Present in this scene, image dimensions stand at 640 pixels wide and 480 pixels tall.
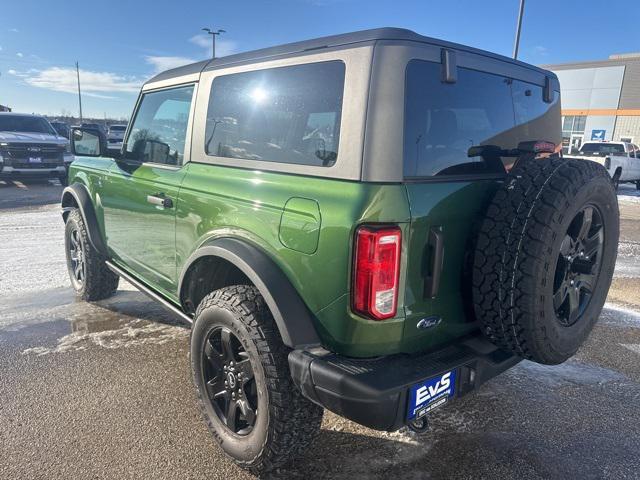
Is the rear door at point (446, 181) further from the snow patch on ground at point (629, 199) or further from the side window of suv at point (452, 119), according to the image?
the snow patch on ground at point (629, 199)

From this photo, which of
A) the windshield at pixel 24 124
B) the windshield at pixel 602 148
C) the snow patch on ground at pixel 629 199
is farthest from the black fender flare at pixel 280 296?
the windshield at pixel 602 148

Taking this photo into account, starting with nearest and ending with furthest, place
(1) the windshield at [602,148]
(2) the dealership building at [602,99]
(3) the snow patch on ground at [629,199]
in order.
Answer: (3) the snow patch on ground at [629,199] → (1) the windshield at [602,148] → (2) the dealership building at [602,99]

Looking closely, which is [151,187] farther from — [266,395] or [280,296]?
[266,395]

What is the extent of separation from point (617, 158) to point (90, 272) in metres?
18.2

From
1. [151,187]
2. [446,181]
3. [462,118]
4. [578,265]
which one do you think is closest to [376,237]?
[446,181]

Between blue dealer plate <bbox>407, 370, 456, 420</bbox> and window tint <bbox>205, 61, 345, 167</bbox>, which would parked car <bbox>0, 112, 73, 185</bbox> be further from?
blue dealer plate <bbox>407, 370, 456, 420</bbox>

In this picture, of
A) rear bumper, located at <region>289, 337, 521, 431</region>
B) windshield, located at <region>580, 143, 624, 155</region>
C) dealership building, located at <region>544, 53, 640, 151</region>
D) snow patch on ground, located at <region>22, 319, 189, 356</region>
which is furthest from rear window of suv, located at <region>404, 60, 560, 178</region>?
dealership building, located at <region>544, 53, 640, 151</region>

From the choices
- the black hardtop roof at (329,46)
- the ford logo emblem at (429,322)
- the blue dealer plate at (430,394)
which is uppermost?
the black hardtop roof at (329,46)

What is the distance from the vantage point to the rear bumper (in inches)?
70.4

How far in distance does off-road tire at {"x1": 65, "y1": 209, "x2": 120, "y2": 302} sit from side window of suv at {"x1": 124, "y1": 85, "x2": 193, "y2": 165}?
1117 mm

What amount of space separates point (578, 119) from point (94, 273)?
44.6 m

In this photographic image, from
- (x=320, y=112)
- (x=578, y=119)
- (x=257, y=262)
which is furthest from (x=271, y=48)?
(x=578, y=119)

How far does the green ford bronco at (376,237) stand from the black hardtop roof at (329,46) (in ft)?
0.04

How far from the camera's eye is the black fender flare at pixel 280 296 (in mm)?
1966
